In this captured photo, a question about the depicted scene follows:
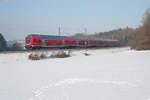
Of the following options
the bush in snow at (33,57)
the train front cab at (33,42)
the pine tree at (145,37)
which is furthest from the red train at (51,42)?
the pine tree at (145,37)

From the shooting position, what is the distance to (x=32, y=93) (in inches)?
215

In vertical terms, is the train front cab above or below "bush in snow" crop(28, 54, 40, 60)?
above

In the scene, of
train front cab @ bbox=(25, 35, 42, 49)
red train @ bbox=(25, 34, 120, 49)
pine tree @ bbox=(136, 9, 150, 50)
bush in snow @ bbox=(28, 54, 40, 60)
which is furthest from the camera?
pine tree @ bbox=(136, 9, 150, 50)

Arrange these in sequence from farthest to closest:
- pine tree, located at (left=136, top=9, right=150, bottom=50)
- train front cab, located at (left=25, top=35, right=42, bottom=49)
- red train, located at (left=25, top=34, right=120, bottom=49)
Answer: pine tree, located at (left=136, top=9, right=150, bottom=50) < red train, located at (left=25, top=34, right=120, bottom=49) < train front cab, located at (left=25, top=35, right=42, bottom=49)

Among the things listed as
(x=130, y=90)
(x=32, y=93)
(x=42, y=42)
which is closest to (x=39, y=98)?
(x=32, y=93)

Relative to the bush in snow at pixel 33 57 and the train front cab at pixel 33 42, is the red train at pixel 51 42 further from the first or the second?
the bush in snow at pixel 33 57

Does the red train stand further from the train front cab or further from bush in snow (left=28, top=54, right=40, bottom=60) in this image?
bush in snow (left=28, top=54, right=40, bottom=60)

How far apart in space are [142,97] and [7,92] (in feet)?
17.6

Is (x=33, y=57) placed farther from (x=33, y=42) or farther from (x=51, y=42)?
(x=51, y=42)

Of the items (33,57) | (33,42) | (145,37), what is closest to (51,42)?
(33,42)

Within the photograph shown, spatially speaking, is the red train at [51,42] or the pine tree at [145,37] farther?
the pine tree at [145,37]

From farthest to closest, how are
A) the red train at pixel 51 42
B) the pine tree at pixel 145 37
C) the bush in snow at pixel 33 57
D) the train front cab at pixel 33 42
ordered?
the pine tree at pixel 145 37, the red train at pixel 51 42, the train front cab at pixel 33 42, the bush in snow at pixel 33 57

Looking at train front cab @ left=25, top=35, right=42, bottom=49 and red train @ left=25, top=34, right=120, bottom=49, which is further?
red train @ left=25, top=34, right=120, bottom=49

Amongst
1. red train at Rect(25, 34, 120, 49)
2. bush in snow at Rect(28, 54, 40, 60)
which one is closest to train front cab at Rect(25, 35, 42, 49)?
red train at Rect(25, 34, 120, 49)
